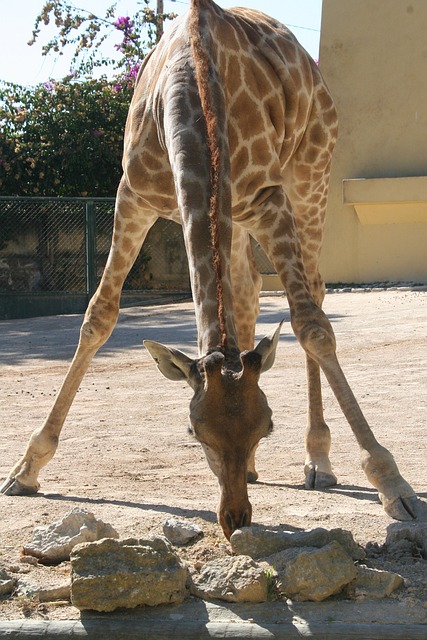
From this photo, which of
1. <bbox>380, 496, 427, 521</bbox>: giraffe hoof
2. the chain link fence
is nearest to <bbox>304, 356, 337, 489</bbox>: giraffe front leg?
<bbox>380, 496, 427, 521</bbox>: giraffe hoof

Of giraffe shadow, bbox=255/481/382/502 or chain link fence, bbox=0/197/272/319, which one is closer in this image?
giraffe shadow, bbox=255/481/382/502

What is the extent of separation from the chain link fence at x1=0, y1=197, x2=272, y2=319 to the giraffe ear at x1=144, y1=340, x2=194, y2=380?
1237 centimetres

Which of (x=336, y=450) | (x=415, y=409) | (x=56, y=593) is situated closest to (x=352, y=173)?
(x=415, y=409)

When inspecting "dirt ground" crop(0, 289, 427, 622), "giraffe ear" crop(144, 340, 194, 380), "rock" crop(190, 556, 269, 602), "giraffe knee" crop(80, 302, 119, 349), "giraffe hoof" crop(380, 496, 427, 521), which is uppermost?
"giraffe ear" crop(144, 340, 194, 380)

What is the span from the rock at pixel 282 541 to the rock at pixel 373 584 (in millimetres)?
227

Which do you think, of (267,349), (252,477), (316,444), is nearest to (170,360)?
(267,349)

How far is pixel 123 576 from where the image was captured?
3.80 meters

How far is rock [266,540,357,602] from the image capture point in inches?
152

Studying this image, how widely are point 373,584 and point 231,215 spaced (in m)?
1.84

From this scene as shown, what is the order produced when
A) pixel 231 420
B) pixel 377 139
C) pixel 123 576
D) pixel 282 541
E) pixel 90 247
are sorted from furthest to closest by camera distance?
pixel 377 139 → pixel 90 247 → pixel 282 541 → pixel 231 420 → pixel 123 576

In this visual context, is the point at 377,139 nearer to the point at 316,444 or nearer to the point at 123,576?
the point at 316,444

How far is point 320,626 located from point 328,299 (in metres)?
11.7

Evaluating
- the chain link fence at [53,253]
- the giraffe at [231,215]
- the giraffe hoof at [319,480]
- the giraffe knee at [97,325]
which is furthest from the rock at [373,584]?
the chain link fence at [53,253]

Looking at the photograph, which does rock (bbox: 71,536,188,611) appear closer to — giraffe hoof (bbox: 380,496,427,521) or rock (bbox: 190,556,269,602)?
rock (bbox: 190,556,269,602)
